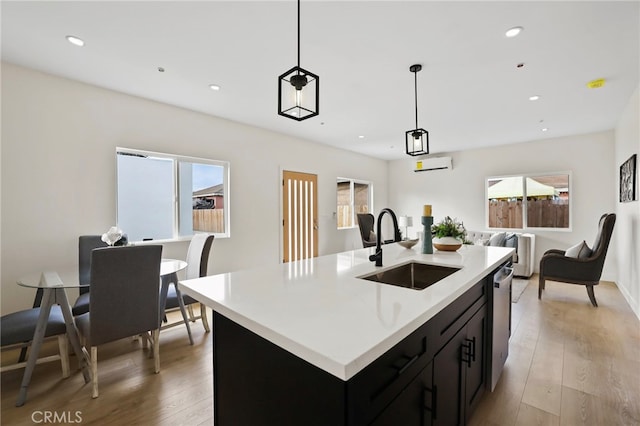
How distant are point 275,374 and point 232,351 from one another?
30cm

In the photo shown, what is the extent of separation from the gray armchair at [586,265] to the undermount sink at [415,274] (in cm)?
308

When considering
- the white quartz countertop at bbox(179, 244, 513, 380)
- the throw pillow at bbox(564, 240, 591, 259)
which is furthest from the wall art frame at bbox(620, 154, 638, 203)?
the white quartz countertop at bbox(179, 244, 513, 380)

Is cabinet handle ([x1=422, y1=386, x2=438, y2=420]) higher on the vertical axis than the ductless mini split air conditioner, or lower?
lower

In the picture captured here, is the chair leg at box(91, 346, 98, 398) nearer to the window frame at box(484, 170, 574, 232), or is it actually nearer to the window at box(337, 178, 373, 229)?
the window at box(337, 178, 373, 229)

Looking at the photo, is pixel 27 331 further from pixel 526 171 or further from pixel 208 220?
pixel 526 171

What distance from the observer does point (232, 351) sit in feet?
3.88

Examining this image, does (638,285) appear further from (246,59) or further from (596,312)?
(246,59)

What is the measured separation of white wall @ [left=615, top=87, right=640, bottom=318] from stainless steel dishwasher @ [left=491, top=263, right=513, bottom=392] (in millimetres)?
2467

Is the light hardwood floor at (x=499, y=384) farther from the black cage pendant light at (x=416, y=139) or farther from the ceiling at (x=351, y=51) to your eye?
the ceiling at (x=351, y=51)

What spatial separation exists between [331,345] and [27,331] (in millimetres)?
2453

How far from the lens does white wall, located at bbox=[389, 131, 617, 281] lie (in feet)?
17.0

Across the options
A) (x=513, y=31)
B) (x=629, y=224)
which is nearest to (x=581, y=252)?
(x=629, y=224)

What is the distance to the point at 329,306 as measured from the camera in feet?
3.49

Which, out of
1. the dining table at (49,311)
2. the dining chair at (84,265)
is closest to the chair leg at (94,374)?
the dining table at (49,311)
